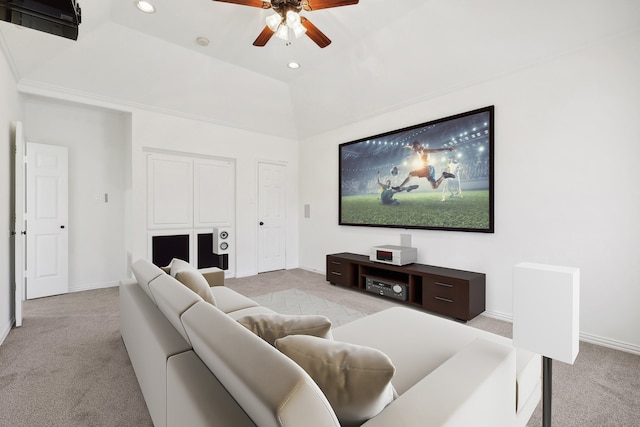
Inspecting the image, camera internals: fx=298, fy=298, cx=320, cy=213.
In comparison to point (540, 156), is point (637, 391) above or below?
below

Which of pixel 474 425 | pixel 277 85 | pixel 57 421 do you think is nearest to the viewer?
pixel 474 425

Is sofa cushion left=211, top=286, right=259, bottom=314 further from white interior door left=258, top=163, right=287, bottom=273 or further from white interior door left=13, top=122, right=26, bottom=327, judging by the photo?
white interior door left=258, top=163, right=287, bottom=273

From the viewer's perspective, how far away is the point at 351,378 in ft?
2.75

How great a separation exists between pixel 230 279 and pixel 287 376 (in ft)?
15.6

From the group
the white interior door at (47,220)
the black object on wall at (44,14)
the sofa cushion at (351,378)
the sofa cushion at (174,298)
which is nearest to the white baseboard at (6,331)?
the white interior door at (47,220)

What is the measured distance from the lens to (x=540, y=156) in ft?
9.77

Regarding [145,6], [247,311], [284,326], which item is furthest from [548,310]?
[145,6]

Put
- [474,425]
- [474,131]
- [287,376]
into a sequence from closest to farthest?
[287,376], [474,425], [474,131]

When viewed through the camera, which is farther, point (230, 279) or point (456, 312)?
point (230, 279)

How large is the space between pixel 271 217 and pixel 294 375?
518 centimetres

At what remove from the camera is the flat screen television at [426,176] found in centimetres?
338

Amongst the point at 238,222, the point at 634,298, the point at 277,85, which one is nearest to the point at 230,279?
the point at 238,222

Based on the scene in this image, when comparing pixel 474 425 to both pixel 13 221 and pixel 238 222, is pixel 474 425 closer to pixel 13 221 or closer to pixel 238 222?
pixel 13 221

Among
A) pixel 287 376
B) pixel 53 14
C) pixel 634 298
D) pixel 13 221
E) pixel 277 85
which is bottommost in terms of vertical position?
pixel 634 298
